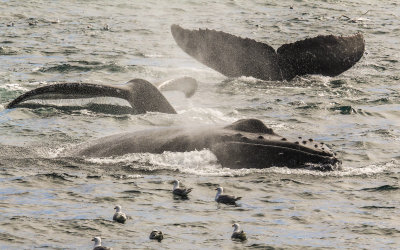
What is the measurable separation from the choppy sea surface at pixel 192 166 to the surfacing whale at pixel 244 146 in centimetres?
17

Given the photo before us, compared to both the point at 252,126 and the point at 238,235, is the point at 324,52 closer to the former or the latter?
the point at 252,126

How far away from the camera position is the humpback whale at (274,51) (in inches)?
721

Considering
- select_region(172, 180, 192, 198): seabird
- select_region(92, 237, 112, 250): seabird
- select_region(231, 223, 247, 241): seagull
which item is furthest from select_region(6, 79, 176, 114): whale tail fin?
select_region(92, 237, 112, 250): seabird

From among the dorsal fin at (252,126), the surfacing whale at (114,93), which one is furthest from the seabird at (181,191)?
the surfacing whale at (114,93)

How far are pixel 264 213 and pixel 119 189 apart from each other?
2.24 metres

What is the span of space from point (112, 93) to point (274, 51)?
480 cm

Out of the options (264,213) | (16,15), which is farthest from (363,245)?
(16,15)

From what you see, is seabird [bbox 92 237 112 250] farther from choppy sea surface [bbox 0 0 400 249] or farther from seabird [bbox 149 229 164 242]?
seabird [bbox 149 229 164 242]

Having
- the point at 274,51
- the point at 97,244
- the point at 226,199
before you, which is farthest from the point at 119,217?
the point at 274,51

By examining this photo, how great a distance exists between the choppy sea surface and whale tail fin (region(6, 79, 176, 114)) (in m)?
0.36

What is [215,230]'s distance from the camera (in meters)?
11.3

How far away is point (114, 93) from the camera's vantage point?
15.0m

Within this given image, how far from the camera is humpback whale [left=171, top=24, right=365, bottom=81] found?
60.1ft

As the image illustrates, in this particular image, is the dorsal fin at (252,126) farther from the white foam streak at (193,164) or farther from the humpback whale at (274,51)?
the humpback whale at (274,51)
